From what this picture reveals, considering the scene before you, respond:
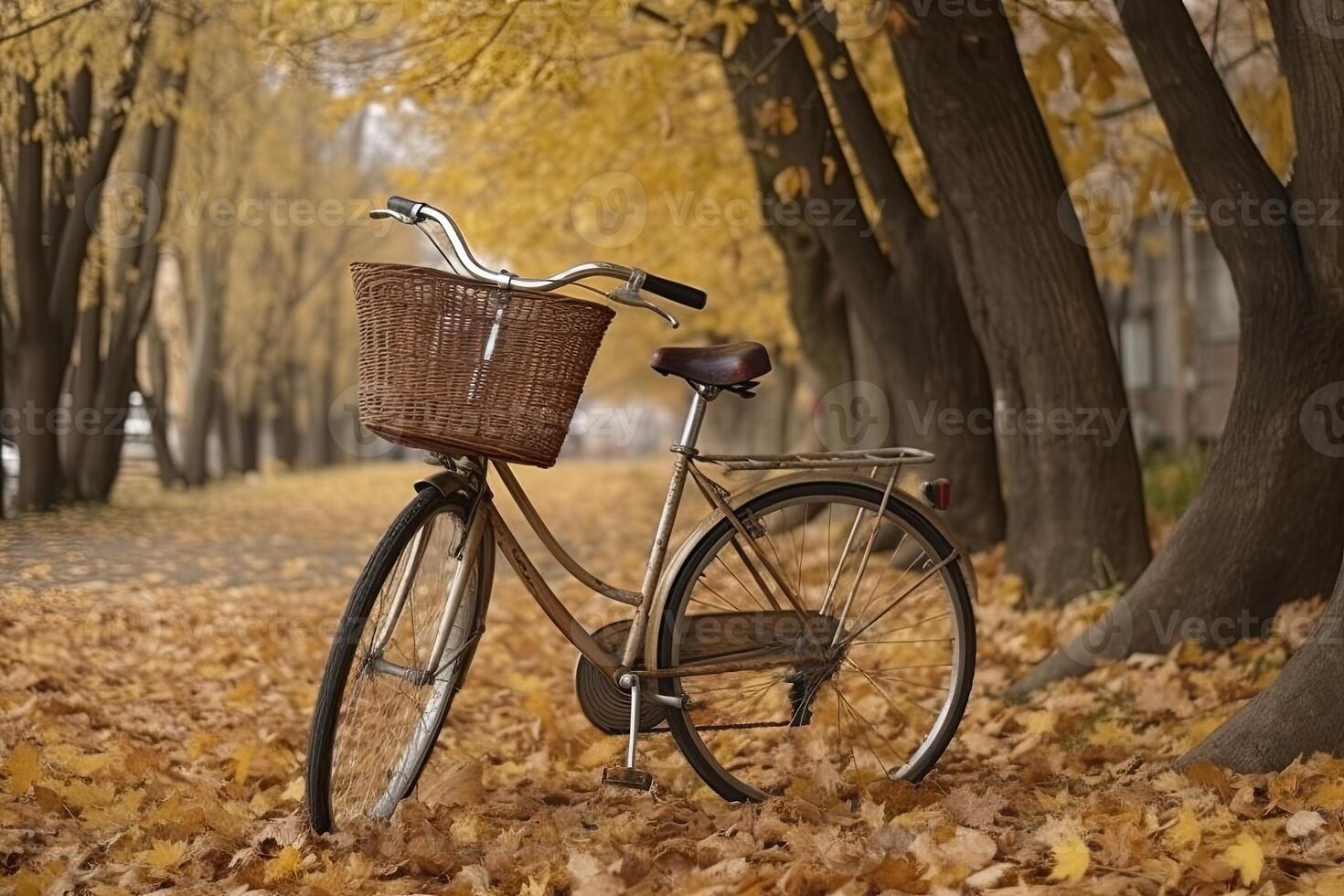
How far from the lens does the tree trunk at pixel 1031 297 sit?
18.3 ft

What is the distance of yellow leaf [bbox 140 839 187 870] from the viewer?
3.23 m

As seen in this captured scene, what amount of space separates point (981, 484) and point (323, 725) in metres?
4.95

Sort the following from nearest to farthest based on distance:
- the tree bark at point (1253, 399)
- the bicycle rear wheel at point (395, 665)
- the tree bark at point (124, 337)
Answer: the bicycle rear wheel at point (395, 665) < the tree bark at point (1253, 399) < the tree bark at point (124, 337)

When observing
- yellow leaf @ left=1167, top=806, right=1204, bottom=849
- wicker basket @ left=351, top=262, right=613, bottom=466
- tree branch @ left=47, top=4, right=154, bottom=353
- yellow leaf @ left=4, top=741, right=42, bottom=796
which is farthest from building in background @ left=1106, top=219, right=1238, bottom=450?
yellow leaf @ left=4, top=741, right=42, bottom=796

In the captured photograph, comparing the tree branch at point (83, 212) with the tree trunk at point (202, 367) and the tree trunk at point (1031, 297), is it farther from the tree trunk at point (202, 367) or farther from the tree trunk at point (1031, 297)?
the tree trunk at point (202, 367)

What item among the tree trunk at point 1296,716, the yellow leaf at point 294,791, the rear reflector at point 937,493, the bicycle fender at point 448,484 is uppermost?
the bicycle fender at point 448,484

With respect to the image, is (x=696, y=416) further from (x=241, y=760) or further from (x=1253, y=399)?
(x=1253, y=399)

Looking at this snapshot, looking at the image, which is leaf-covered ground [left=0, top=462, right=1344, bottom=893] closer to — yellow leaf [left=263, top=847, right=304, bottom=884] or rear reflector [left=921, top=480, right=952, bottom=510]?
yellow leaf [left=263, top=847, right=304, bottom=884]

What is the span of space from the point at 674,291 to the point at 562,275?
0.93ft

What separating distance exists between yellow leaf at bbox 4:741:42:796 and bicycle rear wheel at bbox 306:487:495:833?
928 mm

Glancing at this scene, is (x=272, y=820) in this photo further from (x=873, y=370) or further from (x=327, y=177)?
(x=327, y=177)

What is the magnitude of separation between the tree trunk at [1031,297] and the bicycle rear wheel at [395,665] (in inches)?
120

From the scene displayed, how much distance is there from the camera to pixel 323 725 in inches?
126

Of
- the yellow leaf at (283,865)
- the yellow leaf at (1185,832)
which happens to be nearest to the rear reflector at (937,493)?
the yellow leaf at (1185,832)
